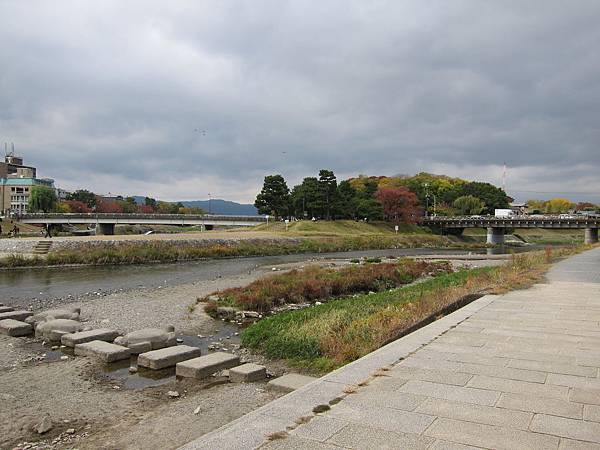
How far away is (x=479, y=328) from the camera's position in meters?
8.80

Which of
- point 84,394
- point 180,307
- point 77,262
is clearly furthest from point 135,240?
point 84,394

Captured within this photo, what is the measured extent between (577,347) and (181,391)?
21.1ft

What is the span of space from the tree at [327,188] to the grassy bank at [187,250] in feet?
55.9

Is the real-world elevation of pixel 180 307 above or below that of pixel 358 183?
below

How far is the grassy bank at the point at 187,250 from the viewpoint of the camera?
34.5 meters

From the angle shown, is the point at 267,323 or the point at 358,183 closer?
the point at 267,323

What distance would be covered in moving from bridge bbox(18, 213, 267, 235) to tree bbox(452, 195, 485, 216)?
61.2 metres

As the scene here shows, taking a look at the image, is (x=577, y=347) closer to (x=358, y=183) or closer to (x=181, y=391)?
(x=181, y=391)

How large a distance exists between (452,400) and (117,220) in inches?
3222

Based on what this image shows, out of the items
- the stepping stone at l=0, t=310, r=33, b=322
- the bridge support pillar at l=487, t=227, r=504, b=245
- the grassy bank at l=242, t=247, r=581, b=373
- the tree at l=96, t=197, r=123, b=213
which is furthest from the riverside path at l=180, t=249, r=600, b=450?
the tree at l=96, t=197, r=123, b=213

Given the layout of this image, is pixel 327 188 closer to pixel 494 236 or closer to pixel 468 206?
pixel 494 236

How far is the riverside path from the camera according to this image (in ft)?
13.1

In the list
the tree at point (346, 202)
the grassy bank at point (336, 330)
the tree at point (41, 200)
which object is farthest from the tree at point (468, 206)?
the grassy bank at point (336, 330)

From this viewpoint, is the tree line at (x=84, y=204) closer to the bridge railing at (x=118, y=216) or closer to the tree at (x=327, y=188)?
the bridge railing at (x=118, y=216)
